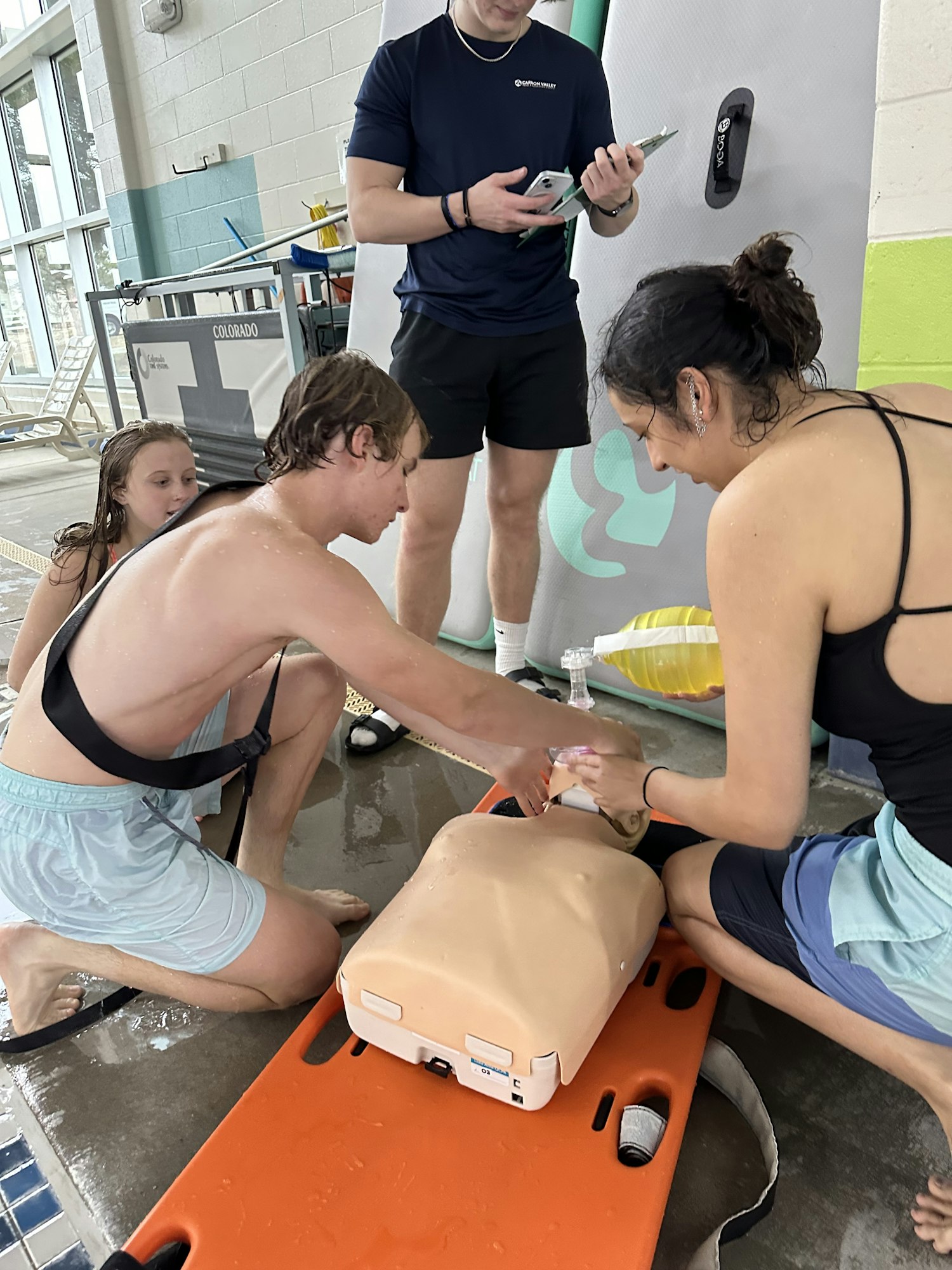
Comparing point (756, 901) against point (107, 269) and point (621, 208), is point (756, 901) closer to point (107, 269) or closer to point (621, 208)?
point (621, 208)

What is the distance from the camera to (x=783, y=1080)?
135 cm

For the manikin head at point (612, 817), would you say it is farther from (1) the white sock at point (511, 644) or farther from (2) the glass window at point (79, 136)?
(2) the glass window at point (79, 136)

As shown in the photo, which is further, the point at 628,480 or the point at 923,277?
the point at 628,480

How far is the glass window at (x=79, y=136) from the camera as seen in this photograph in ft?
27.5

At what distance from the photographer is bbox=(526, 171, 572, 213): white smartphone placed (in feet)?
6.46

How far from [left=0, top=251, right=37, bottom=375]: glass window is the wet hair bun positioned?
11.4 metres

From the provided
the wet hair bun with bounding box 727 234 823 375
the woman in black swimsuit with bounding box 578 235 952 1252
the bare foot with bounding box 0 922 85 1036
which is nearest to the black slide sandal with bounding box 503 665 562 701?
the woman in black swimsuit with bounding box 578 235 952 1252

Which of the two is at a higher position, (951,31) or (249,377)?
(951,31)

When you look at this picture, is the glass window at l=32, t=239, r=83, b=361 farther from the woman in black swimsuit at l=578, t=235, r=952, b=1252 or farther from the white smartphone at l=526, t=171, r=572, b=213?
the woman in black swimsuit at l=578, t=235, r=952, b=1252

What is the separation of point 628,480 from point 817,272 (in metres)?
0.72

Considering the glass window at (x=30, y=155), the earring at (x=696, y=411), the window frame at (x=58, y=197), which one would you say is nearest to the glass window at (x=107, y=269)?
the window frame at (x=58, y=197)

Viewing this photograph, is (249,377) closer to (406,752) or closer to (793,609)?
(406,752)

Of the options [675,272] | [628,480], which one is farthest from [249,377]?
[675,272]

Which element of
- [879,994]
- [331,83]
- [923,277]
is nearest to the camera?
[879,994]
